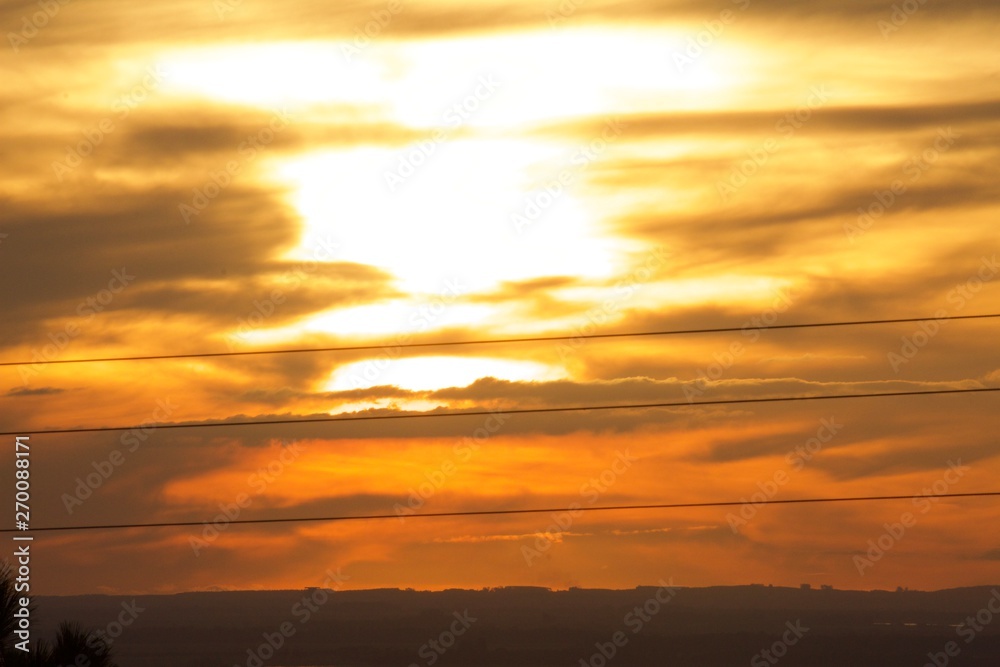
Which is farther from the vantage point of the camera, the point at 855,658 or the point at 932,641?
the point at 855,658

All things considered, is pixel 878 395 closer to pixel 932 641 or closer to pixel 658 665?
pixel 932 641

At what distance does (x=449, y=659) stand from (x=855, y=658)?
5683cm

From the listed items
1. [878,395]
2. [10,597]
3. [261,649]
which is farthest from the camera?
[261,649]

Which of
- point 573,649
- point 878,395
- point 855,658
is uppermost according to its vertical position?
point 878,395

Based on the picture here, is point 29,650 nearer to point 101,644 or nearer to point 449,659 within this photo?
point 101,644

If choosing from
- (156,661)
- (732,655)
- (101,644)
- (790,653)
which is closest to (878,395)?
(101,644)

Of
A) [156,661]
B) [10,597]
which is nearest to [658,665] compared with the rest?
[156,661]

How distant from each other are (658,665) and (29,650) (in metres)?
153

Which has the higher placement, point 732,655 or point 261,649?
point 261,649

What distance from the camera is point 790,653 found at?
188 m

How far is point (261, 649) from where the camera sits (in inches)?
1676

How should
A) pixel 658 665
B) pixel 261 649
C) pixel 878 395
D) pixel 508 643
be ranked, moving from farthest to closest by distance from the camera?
pixel 508 643, pixel 658 665, pixel 261 649, pixel 878 395

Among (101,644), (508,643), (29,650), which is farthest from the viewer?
(508,643)

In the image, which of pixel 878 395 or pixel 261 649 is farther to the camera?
pixel 261 649
